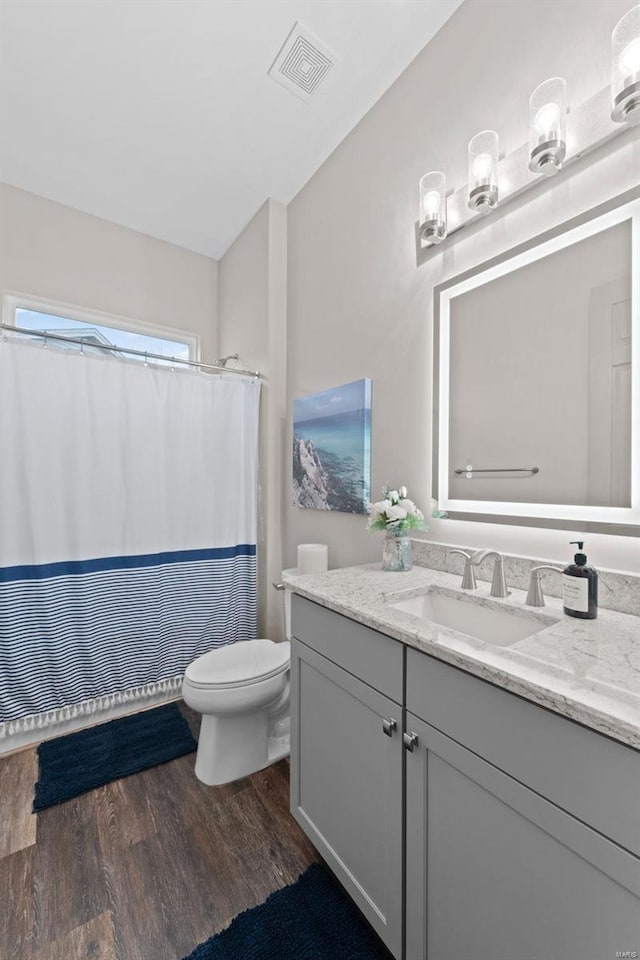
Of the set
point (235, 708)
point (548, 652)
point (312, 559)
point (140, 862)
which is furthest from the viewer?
point (312, 559)

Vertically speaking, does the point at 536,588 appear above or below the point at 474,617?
above

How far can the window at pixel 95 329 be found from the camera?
2.37 metres

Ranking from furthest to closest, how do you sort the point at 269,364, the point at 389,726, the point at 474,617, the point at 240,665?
the point at 269,364 < the point at 240,665 < the point at 474,617 < the point at 389,726

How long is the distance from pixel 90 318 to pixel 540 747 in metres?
2.99

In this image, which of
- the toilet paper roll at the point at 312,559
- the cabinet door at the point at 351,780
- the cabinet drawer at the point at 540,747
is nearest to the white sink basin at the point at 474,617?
the cabinet drawer at the point at 540,747

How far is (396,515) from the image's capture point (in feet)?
4.76

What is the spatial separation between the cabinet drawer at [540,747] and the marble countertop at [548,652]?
0.03 meters

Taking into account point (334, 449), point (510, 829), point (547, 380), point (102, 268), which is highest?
point (102, 268)

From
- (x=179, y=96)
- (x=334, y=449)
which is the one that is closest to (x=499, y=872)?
(x=334, y=449)

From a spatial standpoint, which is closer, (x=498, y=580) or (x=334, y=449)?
(x=498, y=580)

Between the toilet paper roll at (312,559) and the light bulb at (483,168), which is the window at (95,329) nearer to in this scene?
the toilet paper roll at (312,559)

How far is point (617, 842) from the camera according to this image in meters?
0.57

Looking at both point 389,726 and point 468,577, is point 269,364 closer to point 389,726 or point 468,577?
point 468,577

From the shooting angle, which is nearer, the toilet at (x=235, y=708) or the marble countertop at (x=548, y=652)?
the marble countertop at (x=548, y=652)
